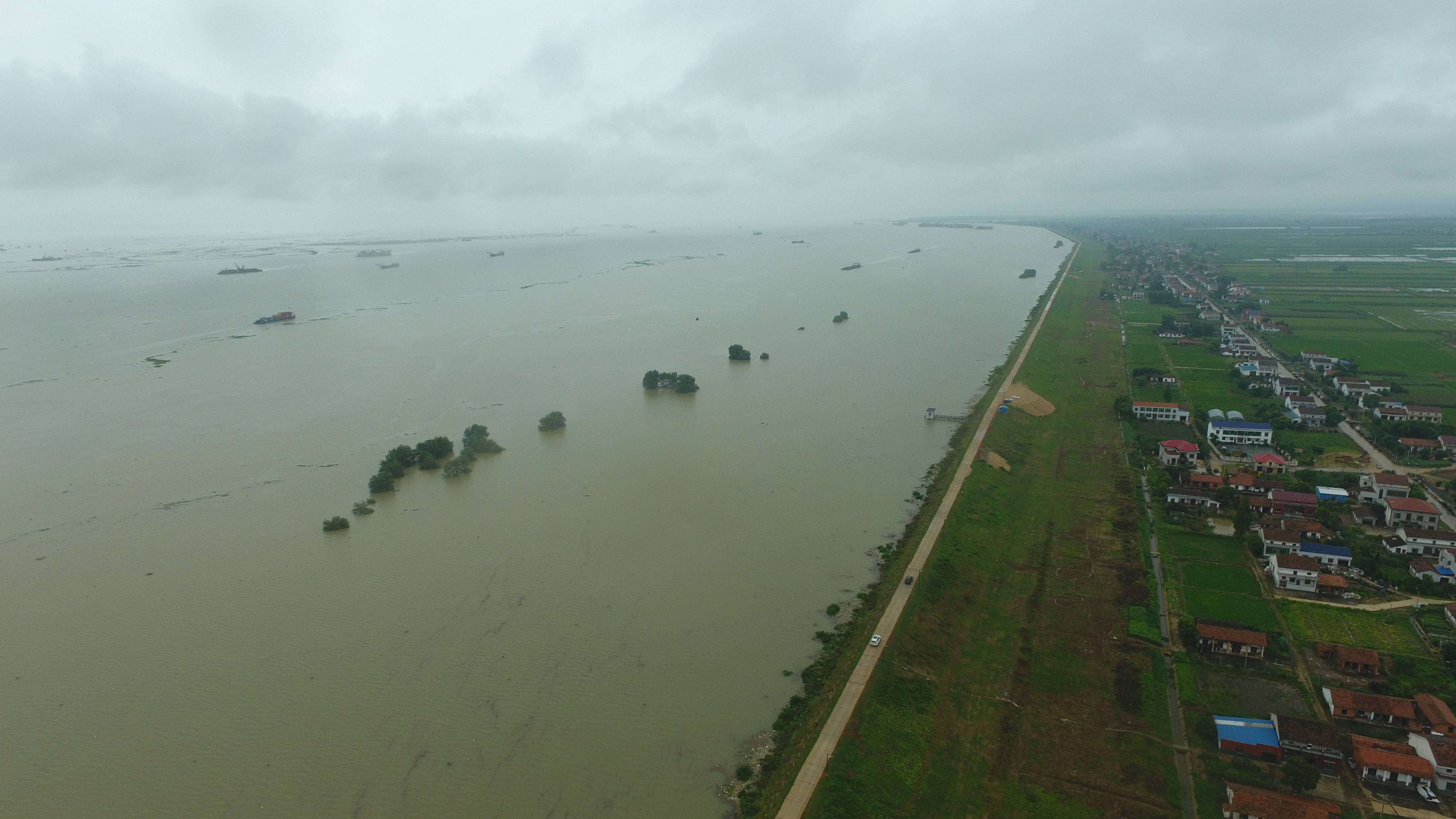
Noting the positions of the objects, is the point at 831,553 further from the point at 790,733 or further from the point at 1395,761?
the point at 1395,761

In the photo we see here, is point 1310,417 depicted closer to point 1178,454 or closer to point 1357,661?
point 1178,454

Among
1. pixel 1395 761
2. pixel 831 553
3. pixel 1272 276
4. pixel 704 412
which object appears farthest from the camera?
pixel 1272 276

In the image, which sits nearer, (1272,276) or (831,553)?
(831,553)

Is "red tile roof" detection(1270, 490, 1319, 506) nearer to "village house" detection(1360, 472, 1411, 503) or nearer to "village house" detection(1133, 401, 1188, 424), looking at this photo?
"village house" detection(1360, 472, 1411, 503)

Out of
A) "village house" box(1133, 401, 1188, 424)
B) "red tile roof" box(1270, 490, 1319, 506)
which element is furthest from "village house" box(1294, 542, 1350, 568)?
"village house" box(1133, 401, 1188, 424)

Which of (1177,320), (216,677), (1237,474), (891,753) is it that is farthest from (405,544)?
(1177,320)

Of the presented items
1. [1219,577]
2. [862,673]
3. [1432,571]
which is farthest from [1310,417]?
[862,673]

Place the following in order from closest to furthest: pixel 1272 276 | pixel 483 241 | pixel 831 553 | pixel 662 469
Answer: pixel 831 553
pixel 662 469
pixel 1272 276
pixel 483 241

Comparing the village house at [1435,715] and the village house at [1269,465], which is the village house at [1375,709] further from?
the village house at [1269,465]
